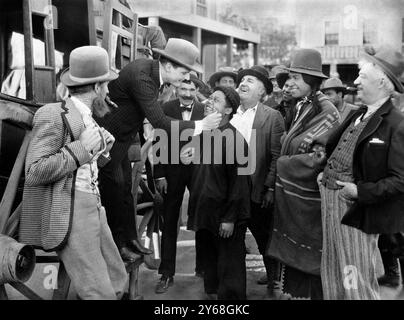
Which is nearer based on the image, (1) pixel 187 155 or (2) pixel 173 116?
(1) pixel 187 155

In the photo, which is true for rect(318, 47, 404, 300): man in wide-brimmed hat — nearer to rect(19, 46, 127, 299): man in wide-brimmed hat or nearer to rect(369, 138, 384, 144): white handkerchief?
rect(369, 138, 384, 144): white handkerchief

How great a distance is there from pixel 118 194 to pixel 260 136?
4.00 feet

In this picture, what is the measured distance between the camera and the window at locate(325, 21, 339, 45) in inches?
172

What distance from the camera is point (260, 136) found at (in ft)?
13.4

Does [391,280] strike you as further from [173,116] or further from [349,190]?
[173,116]

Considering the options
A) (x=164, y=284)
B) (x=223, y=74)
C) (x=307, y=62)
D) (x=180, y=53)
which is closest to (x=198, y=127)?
(x=180, y=53)

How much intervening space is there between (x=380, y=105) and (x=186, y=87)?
2.00 m

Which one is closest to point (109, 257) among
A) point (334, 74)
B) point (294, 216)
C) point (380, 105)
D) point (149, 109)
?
point (149, 109)

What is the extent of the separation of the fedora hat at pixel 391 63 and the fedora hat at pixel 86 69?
1502 mm

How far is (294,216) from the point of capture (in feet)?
11.4

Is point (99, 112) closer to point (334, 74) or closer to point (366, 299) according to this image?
point (366, 299)

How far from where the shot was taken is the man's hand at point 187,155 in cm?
409

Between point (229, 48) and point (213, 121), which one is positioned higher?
point (229, 48)

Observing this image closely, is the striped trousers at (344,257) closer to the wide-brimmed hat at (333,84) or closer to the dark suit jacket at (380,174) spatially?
the dark suit jacket at (380,174)
